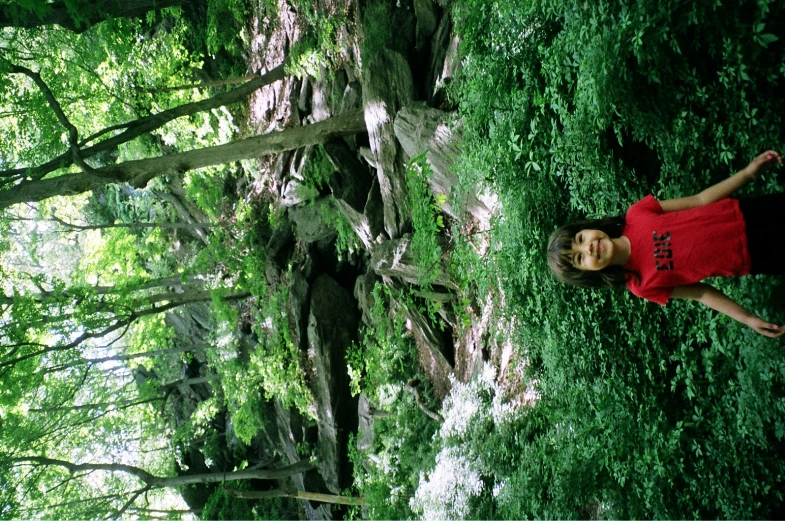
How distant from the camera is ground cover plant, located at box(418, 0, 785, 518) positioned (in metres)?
3.41

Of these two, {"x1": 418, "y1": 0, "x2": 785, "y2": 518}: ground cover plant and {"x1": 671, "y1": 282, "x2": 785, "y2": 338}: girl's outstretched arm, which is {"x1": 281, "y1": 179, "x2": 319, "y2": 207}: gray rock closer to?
{"x1": 418, "y1": 0, "x2": 785, "y2": 518}: ground cover plant

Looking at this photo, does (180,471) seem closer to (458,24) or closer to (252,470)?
(252,470)

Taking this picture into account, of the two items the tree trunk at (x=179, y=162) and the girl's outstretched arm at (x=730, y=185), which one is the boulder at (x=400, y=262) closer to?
the tree trunk at (x=179, y=162)

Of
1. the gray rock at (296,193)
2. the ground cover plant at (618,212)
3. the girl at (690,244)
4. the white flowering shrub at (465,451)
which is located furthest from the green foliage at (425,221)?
the gray rock at (296,193)

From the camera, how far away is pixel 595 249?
327 cm

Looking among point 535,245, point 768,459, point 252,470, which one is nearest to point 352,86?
point 535,245

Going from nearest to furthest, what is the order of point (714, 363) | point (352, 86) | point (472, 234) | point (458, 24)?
point (714, 363)
point (458, 24)
point (472, 234)
point (352, 86)

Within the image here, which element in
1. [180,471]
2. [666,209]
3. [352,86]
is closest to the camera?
[666,209]

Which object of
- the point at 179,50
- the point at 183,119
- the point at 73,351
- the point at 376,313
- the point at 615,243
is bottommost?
the point at 615,243

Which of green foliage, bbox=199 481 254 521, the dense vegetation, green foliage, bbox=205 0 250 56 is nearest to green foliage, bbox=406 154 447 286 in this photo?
the dense vegetation

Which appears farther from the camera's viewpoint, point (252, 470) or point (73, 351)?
point (252, 470)

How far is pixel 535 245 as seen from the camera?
488 centimetres

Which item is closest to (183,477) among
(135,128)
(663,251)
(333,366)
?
(333,366)

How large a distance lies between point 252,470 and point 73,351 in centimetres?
438
